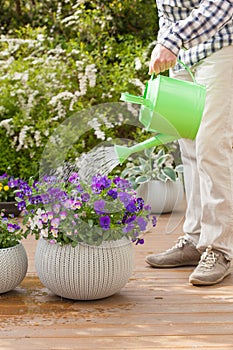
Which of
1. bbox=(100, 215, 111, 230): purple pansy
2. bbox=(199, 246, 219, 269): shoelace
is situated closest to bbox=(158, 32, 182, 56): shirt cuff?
bbox=(100, 215, 111, 230): purple pansy

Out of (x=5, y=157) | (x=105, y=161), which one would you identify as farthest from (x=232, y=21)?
(x=5, y=157)

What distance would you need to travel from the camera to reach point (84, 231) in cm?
240

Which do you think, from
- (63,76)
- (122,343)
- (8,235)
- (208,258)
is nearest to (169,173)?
(63,76)

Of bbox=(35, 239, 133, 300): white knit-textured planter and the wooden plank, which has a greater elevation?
bbox=(35, 239, 133, 300): white knit-textured planter

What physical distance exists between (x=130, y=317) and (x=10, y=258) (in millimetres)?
499

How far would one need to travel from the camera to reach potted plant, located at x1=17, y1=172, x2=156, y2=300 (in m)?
2.39

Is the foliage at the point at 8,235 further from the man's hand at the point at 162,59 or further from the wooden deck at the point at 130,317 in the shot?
the man's hand at the point at 162,59

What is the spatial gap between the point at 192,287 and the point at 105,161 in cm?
59

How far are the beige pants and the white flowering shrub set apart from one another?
4.50 feet

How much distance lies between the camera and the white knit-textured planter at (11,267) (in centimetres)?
247

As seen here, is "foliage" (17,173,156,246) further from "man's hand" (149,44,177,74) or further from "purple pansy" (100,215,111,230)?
"man's hand" (149,44,177,74)

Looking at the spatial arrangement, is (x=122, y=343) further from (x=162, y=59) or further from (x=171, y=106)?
(x=162, y=59)

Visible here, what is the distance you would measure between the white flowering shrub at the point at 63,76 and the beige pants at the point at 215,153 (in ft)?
4.50

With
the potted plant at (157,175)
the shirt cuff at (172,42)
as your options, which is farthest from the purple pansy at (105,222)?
the potted plant at (157,175)
